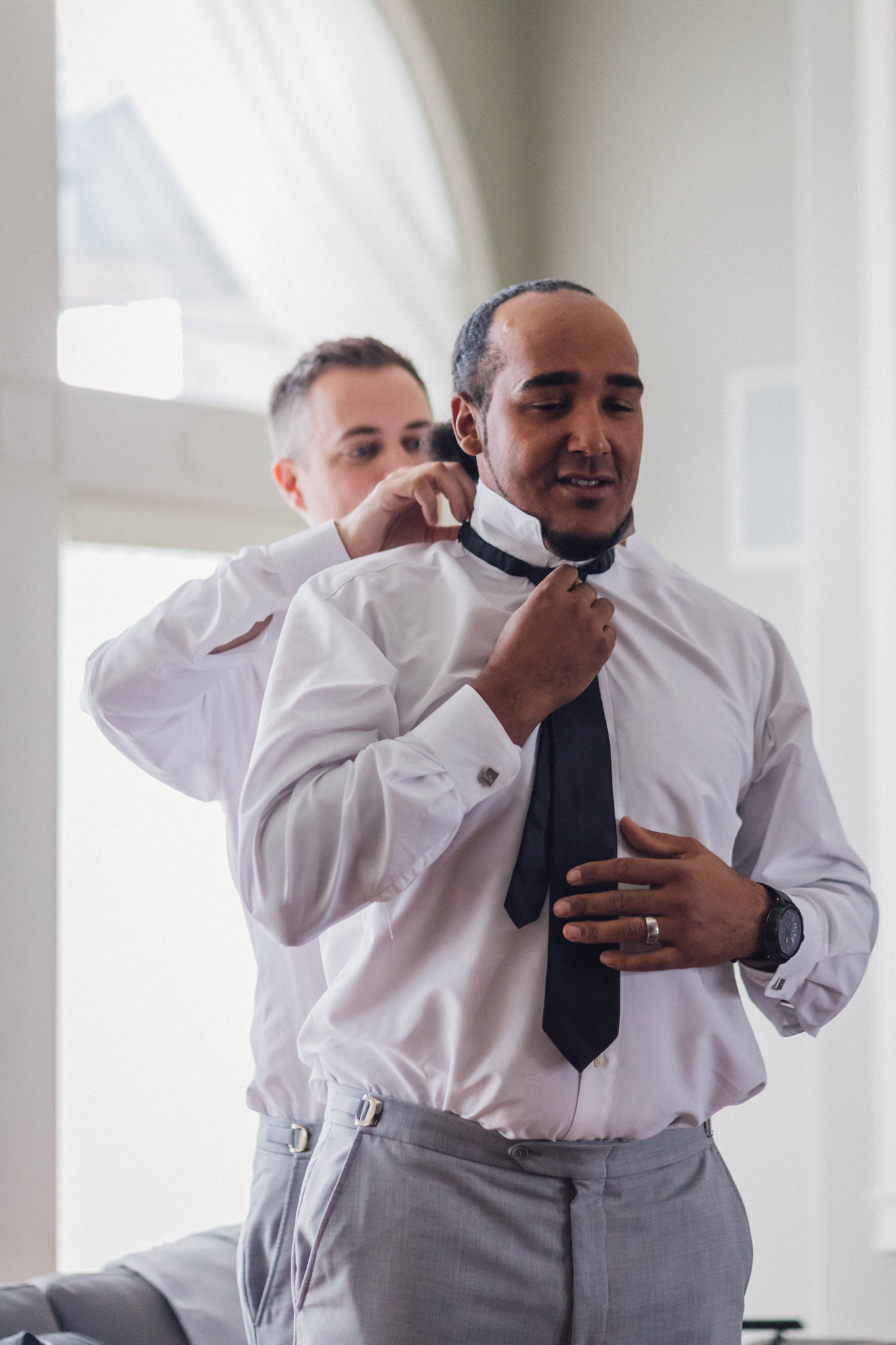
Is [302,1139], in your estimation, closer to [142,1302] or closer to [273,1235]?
[273,1235]

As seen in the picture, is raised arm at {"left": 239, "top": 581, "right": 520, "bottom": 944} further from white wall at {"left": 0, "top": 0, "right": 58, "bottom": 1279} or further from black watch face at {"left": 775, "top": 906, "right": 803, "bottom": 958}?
white wall at {"left": 0, "top": 0, "right": 58, "bottom": 1279}

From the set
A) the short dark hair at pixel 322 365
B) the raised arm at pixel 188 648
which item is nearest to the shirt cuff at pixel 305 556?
the raised arm at pixel 188 648

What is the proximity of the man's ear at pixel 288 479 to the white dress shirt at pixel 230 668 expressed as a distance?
0.30 m

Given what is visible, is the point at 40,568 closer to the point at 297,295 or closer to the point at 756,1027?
A: the point at 297,295

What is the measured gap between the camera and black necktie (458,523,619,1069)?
3.82 feet

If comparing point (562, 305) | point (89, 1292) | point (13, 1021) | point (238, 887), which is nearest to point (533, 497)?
point (562, 305)

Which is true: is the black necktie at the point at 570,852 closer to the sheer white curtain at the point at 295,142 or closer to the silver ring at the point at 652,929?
the silver ring at the point at 652,929

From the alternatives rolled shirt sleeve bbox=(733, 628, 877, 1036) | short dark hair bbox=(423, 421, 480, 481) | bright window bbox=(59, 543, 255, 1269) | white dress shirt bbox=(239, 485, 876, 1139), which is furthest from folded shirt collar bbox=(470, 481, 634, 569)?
bright window bbox=(59, 543, 255, 1269)

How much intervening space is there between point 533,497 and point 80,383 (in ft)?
5.94

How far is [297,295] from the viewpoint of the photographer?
325 cm

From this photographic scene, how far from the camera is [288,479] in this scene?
79.9 inches

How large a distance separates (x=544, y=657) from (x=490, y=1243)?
50 cm

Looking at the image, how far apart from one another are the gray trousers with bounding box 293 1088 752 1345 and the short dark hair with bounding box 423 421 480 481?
689mm

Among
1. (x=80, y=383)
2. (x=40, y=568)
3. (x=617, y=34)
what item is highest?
(x=617, y=34)
